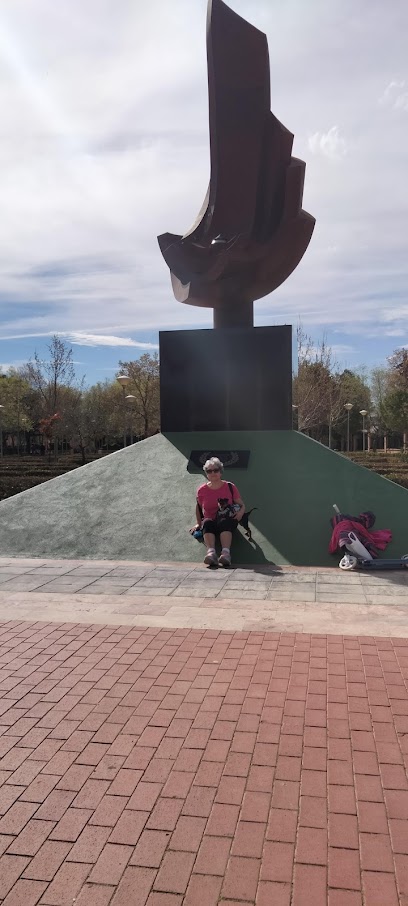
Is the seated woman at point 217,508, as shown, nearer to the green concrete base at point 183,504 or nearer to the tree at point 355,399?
the green concrete base at point 183,504

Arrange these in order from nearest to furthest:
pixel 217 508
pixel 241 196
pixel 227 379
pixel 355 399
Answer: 1. pixel 217 508
2. pixel 227 379
3. pixel 241 196
4. pixel 355 399

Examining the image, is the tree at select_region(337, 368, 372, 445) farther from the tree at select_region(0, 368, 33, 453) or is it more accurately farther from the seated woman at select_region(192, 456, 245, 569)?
the seated woman at select_region(192, 456, 245, 569)

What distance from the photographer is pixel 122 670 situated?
14.0ft

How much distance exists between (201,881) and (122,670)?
2.00m

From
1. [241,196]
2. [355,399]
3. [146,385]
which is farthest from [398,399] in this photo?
[241,196]

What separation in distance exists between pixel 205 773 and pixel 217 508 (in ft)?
15.1

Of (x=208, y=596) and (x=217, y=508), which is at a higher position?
(x=217, y=508)

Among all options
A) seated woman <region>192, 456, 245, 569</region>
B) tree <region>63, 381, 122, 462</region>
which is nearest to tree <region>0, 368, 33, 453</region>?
tree <region>63, 381, 122, 462</region>

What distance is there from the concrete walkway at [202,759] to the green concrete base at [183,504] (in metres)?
2.25

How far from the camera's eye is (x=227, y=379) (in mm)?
10492

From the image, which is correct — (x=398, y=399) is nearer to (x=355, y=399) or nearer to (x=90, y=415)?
(x=355, y=399)

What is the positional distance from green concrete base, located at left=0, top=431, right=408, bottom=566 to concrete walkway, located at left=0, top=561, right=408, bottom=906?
2252 mm

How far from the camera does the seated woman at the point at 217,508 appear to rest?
741 cm

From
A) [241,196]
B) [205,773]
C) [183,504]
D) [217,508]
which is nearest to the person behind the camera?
[205,773]
